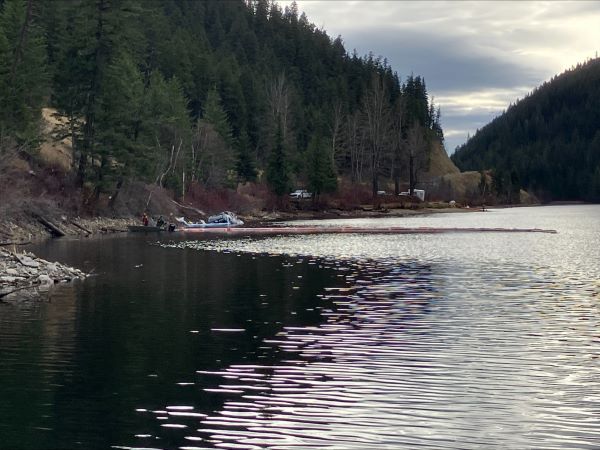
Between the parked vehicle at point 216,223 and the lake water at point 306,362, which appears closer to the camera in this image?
the lake water at point 306,362

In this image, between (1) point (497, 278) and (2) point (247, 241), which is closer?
(1) point (497, 278)

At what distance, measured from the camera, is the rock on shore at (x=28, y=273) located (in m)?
30.2

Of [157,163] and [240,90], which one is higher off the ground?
[240,90]

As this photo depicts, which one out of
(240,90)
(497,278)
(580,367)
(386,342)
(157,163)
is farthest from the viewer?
(240,90)

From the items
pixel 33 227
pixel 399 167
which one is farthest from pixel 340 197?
pixel 33 227

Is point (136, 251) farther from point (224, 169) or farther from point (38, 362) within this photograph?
point (224, 169)

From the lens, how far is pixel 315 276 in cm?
3625

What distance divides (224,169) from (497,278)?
82.7m

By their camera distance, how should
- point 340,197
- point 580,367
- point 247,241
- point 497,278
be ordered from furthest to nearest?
1. point 340,197
2. point 247,241
3. point 497,278
4. point 580,367

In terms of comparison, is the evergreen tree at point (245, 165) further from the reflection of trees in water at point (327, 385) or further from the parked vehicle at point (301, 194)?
the reflection of trees in water at point (327, 385)

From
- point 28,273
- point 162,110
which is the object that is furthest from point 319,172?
point 28,273

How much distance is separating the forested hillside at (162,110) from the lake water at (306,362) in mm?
35050

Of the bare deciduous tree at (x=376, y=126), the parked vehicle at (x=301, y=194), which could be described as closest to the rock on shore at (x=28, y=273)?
the parked vehicle at (x=301, y=194)

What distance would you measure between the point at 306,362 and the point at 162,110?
8120 cm
